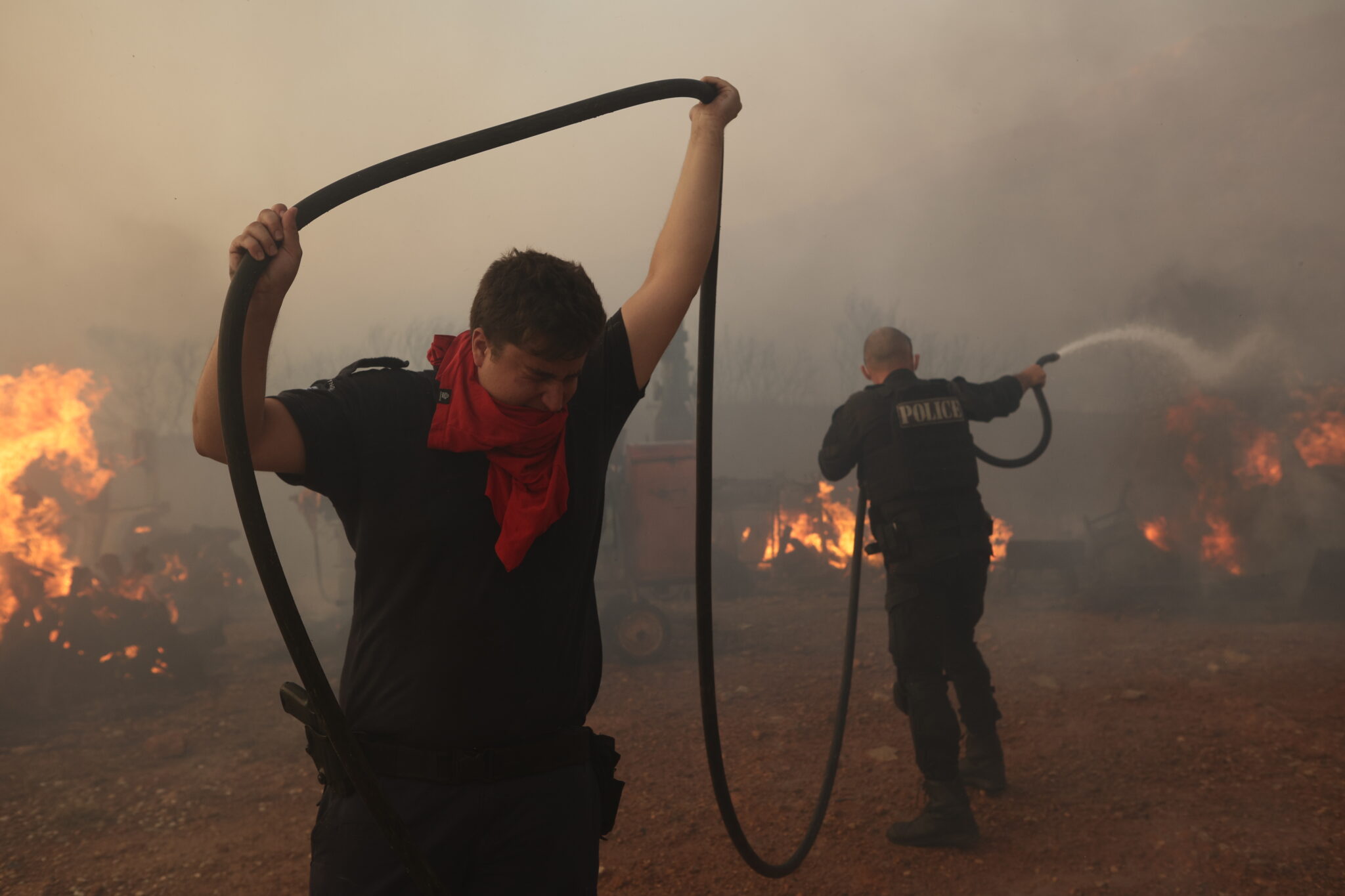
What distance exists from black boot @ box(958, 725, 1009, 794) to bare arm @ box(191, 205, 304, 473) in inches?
163

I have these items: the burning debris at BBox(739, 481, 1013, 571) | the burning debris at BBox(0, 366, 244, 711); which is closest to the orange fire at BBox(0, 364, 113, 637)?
the burning debris at BBox(0, 366, 244, 711)

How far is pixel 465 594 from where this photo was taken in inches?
58.8

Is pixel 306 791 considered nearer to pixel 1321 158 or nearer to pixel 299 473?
pixel 299 473

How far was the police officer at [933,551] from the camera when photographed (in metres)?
3.93

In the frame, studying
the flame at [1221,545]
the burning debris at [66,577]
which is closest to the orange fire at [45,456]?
the burning debris at [66,577]

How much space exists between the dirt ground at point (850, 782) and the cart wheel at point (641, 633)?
16 centimetres

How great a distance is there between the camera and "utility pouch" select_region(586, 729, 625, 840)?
174cm

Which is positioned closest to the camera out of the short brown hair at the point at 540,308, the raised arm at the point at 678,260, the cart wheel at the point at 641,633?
the short brown hair at the point at 540,308

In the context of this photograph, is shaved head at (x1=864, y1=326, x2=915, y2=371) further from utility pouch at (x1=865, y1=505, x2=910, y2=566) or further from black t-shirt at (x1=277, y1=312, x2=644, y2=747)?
black t-shirt at (x1=277, y1=312, x2=644, y2=747)

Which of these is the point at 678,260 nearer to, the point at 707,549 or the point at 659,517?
the point at 707,549

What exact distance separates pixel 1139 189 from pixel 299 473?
63.8ft

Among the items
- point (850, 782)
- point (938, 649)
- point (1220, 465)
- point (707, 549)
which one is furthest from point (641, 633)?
point (1220, 465)

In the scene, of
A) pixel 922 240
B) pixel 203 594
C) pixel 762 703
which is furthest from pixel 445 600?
pixel 922 240

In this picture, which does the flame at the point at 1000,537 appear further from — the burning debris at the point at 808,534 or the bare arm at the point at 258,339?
the bare arm at the point at 258,339
